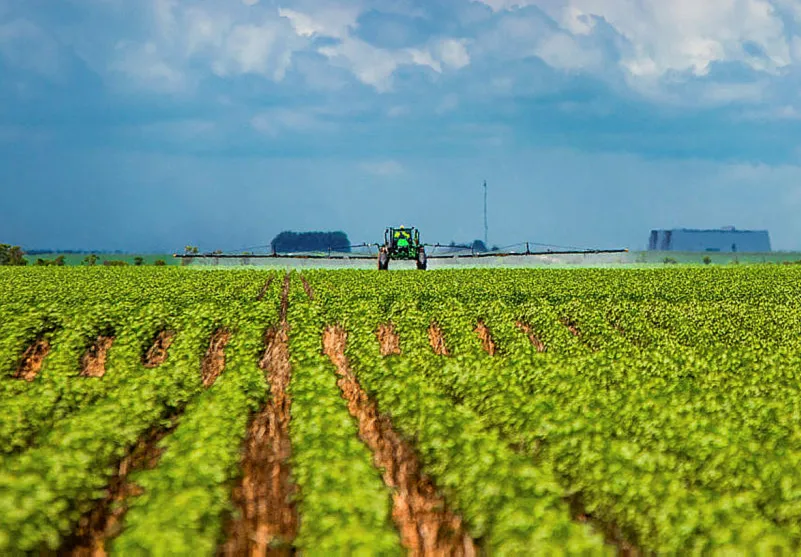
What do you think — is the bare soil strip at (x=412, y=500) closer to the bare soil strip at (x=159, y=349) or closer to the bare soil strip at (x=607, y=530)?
the bare soil strip at (x=607, y=530)

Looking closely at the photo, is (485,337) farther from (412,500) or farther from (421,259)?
(421,259)

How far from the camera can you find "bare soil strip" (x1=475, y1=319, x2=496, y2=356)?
25.8 metres

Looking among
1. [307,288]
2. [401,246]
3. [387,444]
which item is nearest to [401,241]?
[401,246]

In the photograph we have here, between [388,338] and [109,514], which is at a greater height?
[388,338]

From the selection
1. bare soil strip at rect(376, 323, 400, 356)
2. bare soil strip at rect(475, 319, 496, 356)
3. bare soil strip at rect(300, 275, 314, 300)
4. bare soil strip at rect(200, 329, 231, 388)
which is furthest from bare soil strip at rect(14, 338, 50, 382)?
bare soil strip at rect(475, 319, 496, 356)

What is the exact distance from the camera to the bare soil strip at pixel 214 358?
21.9 metres

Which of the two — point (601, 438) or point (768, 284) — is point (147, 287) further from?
point (768, 284)

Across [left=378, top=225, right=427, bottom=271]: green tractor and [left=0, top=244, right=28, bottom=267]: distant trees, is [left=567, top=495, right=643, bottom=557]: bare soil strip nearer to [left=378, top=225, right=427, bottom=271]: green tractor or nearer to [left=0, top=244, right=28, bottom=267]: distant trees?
[left=378, top=225, right=427, bottom=271]: green tractor

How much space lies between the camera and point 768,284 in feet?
127

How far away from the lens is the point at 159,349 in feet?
79.2

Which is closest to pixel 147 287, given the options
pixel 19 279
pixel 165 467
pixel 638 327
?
pixel 19 279

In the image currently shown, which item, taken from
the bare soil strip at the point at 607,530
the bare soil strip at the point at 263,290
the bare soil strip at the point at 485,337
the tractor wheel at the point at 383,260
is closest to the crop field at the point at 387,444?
the bare soil strip at the point at 607,530

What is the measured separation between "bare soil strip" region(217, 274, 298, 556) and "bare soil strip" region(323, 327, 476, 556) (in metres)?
1.62

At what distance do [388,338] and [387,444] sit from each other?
12.8 meters
